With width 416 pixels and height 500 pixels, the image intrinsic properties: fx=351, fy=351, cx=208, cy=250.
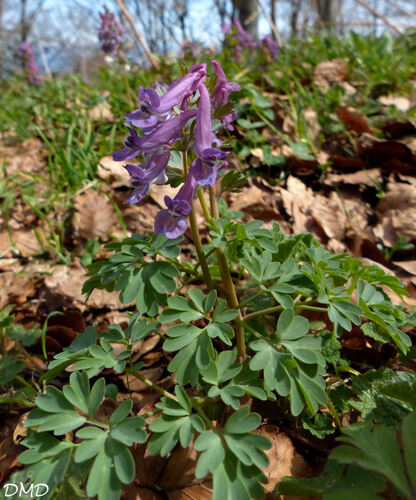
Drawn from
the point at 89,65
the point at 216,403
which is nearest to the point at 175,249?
the point at 216,403

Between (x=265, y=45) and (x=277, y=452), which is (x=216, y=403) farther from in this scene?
(x=265, y=45)

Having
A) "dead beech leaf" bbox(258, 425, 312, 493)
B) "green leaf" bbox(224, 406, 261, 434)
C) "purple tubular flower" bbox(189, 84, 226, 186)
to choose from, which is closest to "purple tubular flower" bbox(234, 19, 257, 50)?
"purple tubular flower" bbox(189, 84, 226, 186)

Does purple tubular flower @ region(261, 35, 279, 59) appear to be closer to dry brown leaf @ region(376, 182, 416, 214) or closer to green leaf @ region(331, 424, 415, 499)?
dry brown leaf @ region(376, 182, 416, 214)

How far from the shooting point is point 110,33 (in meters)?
4.42

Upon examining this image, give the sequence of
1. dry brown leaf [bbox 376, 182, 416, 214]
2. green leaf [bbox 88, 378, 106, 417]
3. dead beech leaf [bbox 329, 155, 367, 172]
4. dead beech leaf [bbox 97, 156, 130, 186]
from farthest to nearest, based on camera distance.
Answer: dead beech leaf [bbox 97, 156, 130, 186] → dead beech leaf [bbox 329, 155, 367, 172] → dry brown leaf [bbox 376, 182, 416, 214] → green leaf [bbox 88, 378, 106, 417]

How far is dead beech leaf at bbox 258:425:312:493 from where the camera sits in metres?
1.28

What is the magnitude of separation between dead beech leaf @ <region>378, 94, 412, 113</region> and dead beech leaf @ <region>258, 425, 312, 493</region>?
349 centimetres

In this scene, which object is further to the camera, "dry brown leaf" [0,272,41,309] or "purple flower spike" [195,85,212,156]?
"dry brown leaf" [0,272,41,309]

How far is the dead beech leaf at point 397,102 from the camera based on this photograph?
366cm

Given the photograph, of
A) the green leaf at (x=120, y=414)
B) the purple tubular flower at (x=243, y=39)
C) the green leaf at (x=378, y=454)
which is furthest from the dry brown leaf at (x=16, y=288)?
the purple tubular flower at (x=243, y=39)

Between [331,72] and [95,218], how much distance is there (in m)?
3.48

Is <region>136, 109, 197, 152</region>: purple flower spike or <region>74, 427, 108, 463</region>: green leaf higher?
<region>136, 109, 197, 152</region>: purple flower spike

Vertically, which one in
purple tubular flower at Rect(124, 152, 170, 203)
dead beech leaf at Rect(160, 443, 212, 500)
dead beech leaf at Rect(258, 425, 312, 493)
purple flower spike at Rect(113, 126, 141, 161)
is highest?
purple flower spike at Rect(113, 126, 141, 161)

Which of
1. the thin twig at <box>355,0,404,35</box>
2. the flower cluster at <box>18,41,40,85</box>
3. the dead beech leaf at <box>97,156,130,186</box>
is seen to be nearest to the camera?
the dead beech leaf at <box>97,156,130,186</box>
